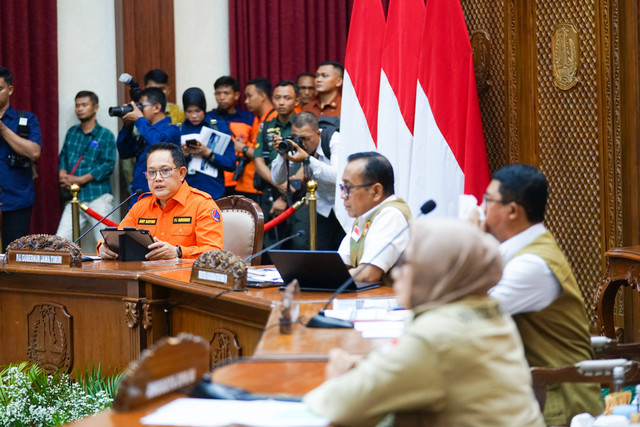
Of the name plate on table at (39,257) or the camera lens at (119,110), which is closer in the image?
the name plate on table at (39,257)

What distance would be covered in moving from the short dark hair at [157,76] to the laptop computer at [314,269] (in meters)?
3.86

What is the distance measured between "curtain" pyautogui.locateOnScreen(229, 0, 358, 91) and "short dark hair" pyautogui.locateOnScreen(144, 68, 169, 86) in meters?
1.00

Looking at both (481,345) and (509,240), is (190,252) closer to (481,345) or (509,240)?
(509,240)

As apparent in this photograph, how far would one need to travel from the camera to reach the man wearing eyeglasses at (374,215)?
335 centimetres

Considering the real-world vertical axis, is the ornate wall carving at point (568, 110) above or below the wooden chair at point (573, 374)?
above

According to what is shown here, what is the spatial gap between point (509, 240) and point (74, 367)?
7.60ft

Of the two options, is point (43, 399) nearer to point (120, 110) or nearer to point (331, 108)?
point (120, 110)

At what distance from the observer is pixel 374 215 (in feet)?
11.4

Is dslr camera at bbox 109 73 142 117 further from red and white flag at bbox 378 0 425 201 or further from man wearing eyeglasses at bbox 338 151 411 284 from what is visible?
man wearing eyeglasses at bbox 338 151 411 284

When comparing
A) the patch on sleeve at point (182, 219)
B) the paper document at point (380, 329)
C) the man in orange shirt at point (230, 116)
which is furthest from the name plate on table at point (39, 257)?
the man in orange shirt at point (230, 116)

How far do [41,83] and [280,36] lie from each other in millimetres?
2122

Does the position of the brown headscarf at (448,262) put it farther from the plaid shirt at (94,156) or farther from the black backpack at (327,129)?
the plaid shirt at (94,156)

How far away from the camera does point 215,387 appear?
184 cm

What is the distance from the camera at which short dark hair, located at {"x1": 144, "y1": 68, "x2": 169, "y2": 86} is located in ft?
22.2
